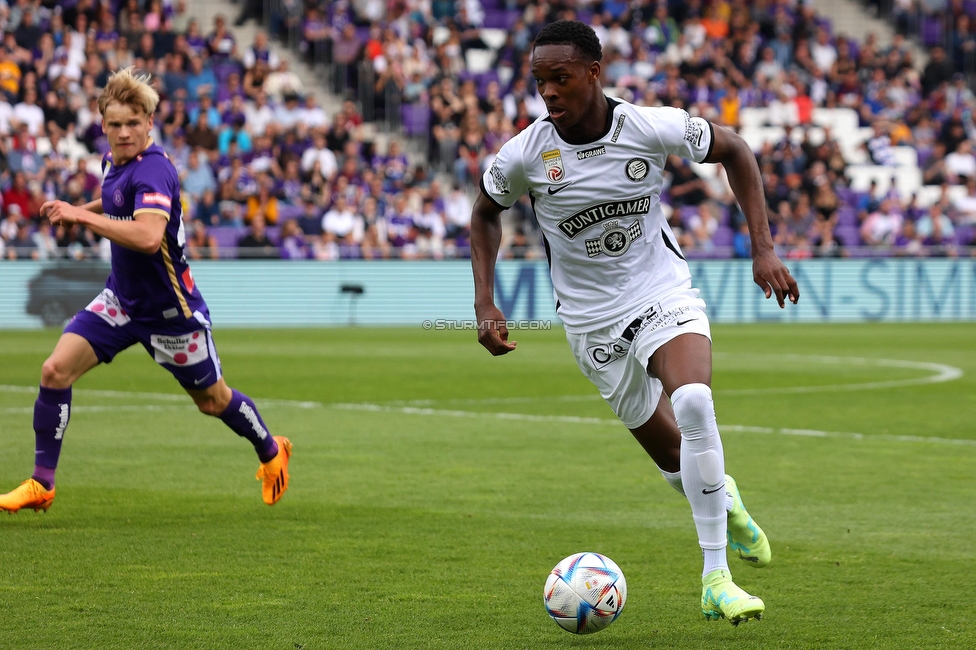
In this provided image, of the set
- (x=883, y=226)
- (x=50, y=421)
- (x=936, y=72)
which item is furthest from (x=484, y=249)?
(x=936, y=72)

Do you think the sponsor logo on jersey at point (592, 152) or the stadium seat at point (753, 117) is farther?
the stadium seat at point (753, 117)

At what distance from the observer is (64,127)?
24.1m

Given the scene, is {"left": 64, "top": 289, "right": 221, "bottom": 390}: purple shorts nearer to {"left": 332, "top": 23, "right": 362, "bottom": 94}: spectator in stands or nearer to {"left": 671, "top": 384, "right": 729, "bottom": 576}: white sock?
{"left": 671, "top": 384, "right": 729, "bottom": 576}: white sock

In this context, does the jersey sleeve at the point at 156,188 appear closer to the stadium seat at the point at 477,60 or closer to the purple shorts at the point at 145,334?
the purple shorts at the point at 145,334

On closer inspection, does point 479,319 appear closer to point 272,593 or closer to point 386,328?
point 272,593

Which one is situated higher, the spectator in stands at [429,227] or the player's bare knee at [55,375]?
the player's bare knee at [55,375]

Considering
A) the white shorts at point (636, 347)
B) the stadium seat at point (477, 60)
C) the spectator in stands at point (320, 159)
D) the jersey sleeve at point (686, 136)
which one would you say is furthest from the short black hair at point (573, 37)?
the stadium seat at point (477, 60)

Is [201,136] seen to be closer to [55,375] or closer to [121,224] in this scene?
[55,375]

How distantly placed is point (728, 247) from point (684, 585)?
21976mm

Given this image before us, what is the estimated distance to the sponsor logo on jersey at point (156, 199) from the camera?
6.70 meters

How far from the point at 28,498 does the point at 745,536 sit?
148 inches

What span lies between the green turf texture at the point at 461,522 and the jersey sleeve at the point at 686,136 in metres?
1.86

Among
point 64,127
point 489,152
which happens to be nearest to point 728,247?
point 489,152

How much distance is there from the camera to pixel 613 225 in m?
5.63
